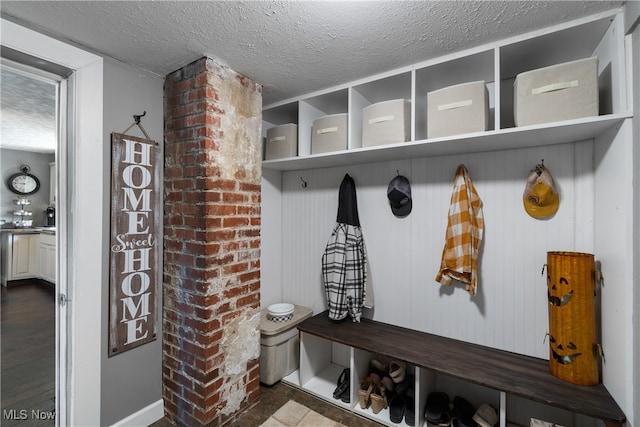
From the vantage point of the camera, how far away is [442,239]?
6.58ft

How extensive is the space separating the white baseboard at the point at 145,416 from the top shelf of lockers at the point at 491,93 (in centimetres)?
192

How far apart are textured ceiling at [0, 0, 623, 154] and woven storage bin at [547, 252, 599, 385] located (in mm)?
1223

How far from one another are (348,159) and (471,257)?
1.10 metres

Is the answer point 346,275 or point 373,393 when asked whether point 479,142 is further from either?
point 373,393

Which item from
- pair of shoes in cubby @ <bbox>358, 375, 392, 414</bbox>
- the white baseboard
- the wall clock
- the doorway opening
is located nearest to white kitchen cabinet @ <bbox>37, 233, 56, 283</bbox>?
the doorway opening

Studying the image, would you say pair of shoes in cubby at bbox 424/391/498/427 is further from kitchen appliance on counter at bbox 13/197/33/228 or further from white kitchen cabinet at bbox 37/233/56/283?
kitchen appliance on counter at bbox 13/197/33/228

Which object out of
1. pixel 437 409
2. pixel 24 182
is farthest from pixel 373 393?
pixel 24 182

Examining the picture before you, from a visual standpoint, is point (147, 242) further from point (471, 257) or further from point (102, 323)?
point (471, 257)

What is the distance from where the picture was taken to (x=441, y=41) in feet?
4.91

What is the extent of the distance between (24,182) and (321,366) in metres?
2.56

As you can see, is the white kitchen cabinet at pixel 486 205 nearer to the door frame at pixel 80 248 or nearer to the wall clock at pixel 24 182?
the door frame at pixel 80 248

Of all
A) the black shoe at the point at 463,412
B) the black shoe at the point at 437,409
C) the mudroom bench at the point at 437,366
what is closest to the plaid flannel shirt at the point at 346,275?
the mudroom bench at the point at 437,366

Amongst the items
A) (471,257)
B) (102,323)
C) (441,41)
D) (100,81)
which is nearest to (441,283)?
(471,257)

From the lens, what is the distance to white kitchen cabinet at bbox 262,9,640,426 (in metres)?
1.30
